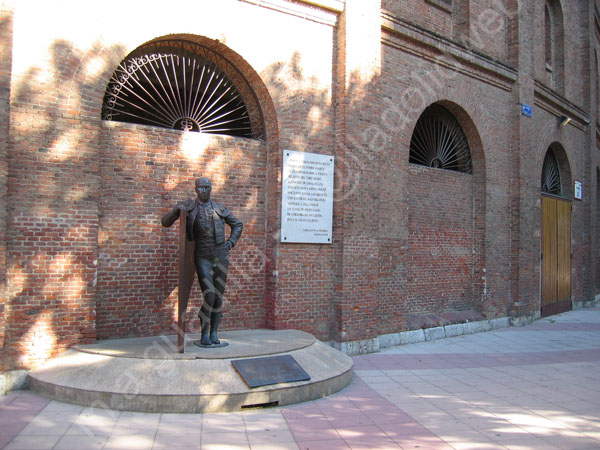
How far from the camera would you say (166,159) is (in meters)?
7.17

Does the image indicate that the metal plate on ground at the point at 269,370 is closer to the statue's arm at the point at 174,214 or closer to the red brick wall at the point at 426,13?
the statue's arm at the point at 174,214

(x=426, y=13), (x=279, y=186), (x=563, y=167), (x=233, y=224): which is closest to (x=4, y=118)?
(x=233, y=224)

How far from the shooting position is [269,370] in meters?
5.81

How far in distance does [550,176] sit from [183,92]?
1199 centimetres

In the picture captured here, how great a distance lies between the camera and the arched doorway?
45.3 ft

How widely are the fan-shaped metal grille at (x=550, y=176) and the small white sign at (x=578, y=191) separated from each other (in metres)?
0.56

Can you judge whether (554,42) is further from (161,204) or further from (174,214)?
(174,214)

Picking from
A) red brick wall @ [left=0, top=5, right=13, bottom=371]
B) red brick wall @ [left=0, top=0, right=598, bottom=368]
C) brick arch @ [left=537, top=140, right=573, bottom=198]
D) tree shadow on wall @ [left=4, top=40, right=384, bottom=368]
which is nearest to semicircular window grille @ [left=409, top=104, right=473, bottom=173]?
red brick wall @ [left=0, top=0, right=598, bottom=368]

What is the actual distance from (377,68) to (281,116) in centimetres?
213

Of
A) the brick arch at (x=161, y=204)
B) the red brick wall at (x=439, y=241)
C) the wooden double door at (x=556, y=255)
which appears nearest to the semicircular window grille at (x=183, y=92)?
the brick arch at (x=161, y=204)

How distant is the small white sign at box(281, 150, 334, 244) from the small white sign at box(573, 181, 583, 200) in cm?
1088

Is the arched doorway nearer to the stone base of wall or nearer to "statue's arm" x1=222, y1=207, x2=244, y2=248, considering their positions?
"statue's arm" x1=222, y1=207, x2=244, y2=248

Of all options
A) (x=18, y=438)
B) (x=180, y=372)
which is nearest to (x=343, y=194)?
(x=180, y=372)

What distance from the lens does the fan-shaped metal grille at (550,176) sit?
14727mm
